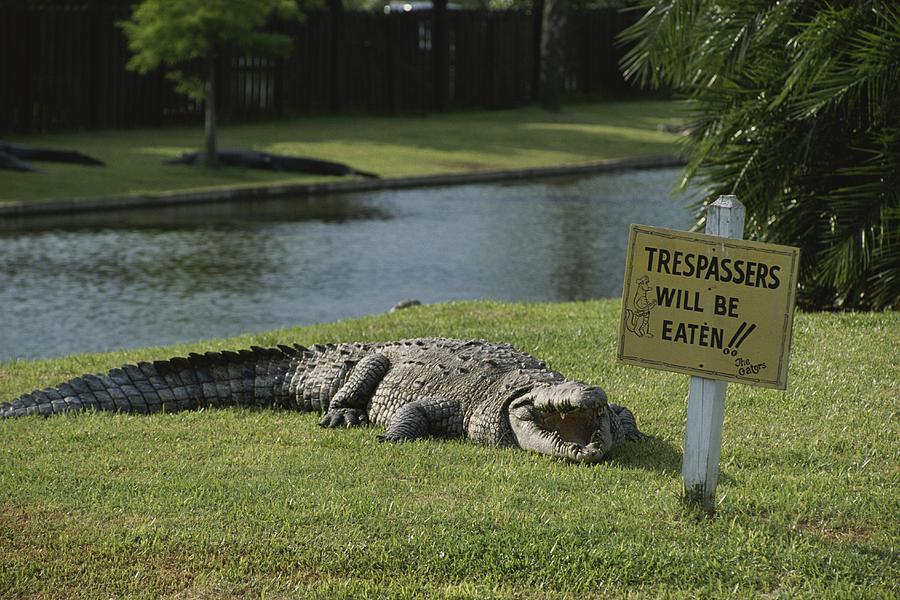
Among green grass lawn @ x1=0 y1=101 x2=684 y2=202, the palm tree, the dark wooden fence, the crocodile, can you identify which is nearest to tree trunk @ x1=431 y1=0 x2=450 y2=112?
the dark wooden fence

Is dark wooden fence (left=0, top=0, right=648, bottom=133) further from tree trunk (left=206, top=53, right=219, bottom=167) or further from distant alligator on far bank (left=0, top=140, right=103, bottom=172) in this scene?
tree trunk (left=206, top=53, right=219, bottom=167)

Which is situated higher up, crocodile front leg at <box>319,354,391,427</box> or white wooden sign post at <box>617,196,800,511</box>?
white wooden sign post at <box>617,196,800,511</box>

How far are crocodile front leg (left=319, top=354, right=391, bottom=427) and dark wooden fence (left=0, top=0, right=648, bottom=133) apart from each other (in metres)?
19.7

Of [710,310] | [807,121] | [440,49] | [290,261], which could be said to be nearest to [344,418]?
[710,310]

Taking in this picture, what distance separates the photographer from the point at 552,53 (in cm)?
3184

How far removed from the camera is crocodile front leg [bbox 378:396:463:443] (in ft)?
19.6

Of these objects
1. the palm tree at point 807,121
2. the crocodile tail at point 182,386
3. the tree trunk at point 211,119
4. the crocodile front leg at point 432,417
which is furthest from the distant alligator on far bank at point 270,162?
the crocodile front leg at point 432,417

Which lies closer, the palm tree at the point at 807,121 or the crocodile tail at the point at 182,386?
the crocodile tail at the point at 182,386

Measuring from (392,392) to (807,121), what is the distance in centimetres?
421

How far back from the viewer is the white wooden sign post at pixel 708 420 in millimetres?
4383

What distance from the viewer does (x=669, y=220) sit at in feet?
55.4

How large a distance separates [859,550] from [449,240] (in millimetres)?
11582

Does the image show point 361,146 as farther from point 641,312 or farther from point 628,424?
point 641,312

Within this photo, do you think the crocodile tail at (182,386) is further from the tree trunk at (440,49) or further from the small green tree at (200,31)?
the tree trunk at (440,49)
